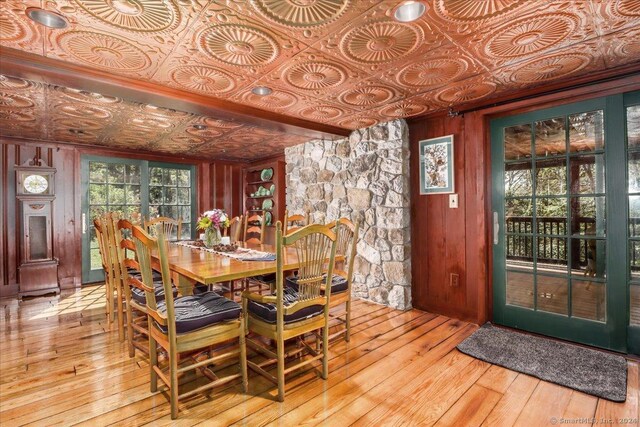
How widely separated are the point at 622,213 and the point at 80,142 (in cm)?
Answer: 645

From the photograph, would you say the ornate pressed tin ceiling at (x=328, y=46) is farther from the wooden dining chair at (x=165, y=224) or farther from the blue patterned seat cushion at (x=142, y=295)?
the blue patterned seat cushion at (x=142, y=295)

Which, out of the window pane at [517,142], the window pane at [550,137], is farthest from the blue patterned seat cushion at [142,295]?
the window pane at [550,137]

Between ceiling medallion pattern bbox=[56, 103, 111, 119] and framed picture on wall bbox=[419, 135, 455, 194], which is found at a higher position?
ceiling medallion pattern bbox=[56, 103, 111, 119]

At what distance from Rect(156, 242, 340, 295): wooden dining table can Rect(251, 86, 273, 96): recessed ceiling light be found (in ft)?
4.82

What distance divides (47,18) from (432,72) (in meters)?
2.48

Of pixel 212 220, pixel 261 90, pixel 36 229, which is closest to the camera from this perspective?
pixel 261 90

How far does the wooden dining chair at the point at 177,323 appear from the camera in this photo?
5.73ft

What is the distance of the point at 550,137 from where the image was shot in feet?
9.59

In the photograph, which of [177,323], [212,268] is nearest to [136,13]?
[212,268]

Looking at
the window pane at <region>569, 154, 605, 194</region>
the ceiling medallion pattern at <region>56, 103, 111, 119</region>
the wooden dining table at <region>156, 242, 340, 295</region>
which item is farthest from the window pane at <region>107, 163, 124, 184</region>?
the window pane at <region>569, 154, 605, 194</region>

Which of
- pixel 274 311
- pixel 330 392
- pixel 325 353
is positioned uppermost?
pixel 274 311

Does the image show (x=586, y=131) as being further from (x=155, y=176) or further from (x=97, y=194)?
(x=97, y=194)

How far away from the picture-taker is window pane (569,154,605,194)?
265cm

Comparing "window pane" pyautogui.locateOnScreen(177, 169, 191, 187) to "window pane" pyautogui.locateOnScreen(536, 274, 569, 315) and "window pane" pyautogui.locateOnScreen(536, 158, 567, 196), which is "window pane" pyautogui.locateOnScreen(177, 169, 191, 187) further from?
"window pane" pyautogui.locateOnScreen(536, 274, 569, 315)
